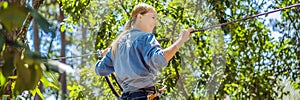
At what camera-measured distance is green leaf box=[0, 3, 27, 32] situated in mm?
579

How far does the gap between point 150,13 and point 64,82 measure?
20.5 ft

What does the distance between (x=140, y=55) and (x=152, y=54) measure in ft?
0.27

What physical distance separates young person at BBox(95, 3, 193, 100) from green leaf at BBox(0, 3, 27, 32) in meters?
1.29

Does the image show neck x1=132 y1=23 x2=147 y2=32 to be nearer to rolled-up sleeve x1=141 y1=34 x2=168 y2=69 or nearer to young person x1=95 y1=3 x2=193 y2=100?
young person x1=95 y1=3 x2=193 y2=100

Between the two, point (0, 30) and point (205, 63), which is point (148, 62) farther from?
point (205, 63)

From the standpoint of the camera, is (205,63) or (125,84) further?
(205,63)

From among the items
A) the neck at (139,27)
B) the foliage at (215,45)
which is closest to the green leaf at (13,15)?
the neck at (139,27)

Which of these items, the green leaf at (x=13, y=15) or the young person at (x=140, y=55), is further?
the young person at (x=140, y=55)

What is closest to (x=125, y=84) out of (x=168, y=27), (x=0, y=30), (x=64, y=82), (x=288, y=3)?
(x=0, y=30)

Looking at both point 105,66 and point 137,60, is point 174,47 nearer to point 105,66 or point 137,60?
point 137,60

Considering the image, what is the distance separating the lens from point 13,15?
579mm

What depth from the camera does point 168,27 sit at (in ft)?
15.3

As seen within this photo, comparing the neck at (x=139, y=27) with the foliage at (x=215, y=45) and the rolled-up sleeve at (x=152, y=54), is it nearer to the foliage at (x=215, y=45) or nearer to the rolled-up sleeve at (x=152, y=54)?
the rolled-up sleeve at (x=152, y=54)

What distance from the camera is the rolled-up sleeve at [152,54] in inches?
74.1
